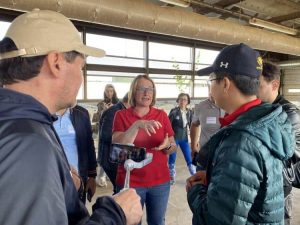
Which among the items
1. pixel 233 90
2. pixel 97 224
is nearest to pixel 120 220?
pixel 97 224

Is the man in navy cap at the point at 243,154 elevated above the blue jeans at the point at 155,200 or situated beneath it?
elevated above

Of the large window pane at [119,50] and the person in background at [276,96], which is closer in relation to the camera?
the person in background at [276,96]

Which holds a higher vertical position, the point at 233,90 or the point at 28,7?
the point at 28,7

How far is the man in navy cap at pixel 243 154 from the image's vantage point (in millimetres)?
957

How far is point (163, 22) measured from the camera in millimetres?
3861

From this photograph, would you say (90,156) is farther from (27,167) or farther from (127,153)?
(27,167)

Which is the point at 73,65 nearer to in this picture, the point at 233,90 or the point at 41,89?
the point at 41,89

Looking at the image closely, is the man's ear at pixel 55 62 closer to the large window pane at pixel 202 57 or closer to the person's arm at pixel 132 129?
the person's arm at pixel 132 129

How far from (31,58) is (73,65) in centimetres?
12

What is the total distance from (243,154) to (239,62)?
1.30ft

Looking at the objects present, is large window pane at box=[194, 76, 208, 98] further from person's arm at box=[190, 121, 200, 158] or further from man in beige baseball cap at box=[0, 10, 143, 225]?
man in beige baseball cap at box=[0, 10, 143, 225]

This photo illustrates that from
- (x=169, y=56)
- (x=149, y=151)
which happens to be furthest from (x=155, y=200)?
(x=169, y=56)

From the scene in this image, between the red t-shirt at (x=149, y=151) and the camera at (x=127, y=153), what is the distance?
16.9 inches

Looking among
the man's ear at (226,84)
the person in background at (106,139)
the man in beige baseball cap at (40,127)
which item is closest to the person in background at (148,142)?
the person in background at (106,139)
